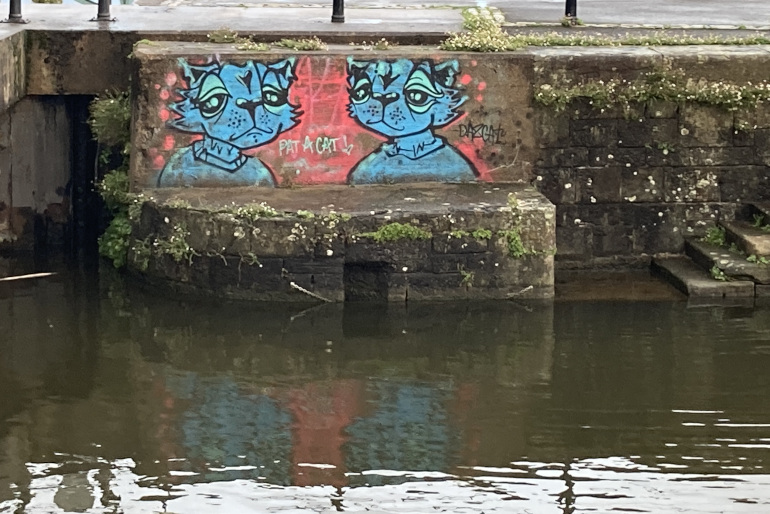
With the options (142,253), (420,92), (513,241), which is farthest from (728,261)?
(142,253)

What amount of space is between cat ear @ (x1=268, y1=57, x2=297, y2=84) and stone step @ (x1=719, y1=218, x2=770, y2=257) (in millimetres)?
3433

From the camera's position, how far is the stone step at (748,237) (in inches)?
384

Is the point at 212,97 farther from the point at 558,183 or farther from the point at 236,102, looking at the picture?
the point at 558,183

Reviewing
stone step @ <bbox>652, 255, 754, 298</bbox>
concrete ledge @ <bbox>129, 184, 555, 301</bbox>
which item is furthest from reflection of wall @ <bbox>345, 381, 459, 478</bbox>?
stone step @ <bbox>652, 255, 754, 298</bbox>

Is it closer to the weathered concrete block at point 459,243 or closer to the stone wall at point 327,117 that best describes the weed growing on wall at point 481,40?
the stone wall at point 327,117

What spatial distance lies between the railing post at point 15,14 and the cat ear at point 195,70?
1800 mm

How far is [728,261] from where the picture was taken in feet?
32.1

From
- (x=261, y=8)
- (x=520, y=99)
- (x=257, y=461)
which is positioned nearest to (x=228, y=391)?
(x=257, y=461)

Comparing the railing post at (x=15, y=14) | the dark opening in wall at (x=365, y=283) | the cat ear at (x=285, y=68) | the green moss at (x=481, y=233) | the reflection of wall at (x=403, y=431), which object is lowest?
the reflection of wall at (x=403, y=431)

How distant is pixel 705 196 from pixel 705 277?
87 cm

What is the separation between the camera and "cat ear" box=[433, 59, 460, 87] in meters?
10.0

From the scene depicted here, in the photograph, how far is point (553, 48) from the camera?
414 inches

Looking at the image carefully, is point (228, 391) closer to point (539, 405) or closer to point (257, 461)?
point (257, 461)

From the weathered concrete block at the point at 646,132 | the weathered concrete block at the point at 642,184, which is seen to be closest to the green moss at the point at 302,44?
the weathered concrete block at the point at 646,132
